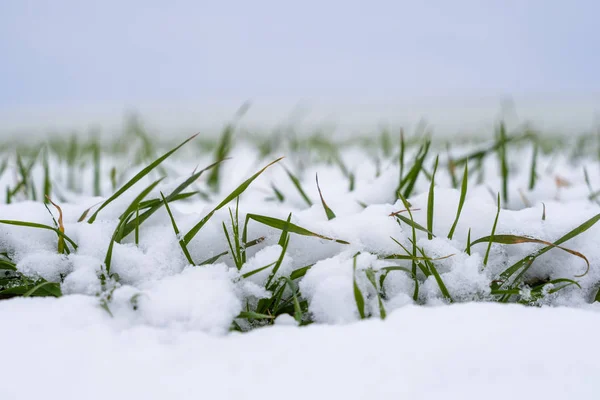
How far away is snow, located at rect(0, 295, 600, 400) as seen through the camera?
47cm

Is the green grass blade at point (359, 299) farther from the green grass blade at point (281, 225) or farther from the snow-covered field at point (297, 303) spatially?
the green grass blade at point (281, 225)

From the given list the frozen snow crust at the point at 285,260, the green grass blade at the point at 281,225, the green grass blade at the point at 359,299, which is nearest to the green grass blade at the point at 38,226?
the frozen snow crust at the point at 285,260

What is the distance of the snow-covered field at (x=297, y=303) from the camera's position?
48 centimetres

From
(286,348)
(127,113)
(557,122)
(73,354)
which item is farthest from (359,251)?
(557,122)

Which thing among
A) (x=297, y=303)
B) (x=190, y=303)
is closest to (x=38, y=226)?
(x=190, y=303)

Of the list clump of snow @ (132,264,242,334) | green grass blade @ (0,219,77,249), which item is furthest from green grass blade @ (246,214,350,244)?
green grass blade @ (0,219,77,249)

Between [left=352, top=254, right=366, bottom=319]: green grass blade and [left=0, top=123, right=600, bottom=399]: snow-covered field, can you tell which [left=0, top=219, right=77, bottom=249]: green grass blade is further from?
[left=352, top=254, right=366, bottom=319]: green grass blade

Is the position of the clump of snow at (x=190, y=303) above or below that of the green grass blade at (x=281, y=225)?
below

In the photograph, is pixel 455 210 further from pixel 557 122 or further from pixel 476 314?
pixel 557 122

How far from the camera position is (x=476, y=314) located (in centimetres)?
55

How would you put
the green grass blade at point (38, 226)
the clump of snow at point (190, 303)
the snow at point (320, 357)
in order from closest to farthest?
the snow at point (320, 357), the clump of snow at point (190, 303), the green grass blade at point (38, 226)

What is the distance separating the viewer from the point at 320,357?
50 centimetres

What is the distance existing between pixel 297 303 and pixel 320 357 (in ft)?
0.33

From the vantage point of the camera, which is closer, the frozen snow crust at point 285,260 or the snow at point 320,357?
the snow at point 320,357
